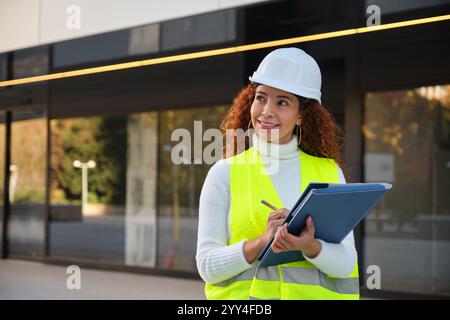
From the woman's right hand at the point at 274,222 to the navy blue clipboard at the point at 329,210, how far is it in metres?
0.02

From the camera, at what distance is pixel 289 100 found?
68.8 inches

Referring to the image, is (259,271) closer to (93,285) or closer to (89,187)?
(93,285)

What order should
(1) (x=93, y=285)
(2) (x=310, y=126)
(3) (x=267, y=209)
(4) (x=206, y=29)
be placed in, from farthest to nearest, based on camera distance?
1. (1) (x=93, y=285)
2. (4) (x=206, y=29)
3. (2) (x=310, y=126)
4. (3) (x=267, y=209)

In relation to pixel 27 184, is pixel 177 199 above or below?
below

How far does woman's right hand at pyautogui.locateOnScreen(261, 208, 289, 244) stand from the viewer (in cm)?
158

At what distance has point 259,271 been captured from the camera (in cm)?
168

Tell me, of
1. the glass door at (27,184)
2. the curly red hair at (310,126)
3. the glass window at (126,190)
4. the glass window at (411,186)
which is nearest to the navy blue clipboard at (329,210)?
the curly red hair at (310,126)

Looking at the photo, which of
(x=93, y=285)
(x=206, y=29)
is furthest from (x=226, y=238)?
(x=93, y=285)

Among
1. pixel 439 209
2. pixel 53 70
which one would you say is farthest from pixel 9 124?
pixel 439 209

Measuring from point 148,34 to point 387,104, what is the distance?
3.03 metres

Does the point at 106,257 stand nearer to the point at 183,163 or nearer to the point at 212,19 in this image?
the point at 183,163

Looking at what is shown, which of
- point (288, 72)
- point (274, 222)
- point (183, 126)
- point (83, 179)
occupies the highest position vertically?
point (183, 126)

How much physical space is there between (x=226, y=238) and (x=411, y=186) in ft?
24.6
